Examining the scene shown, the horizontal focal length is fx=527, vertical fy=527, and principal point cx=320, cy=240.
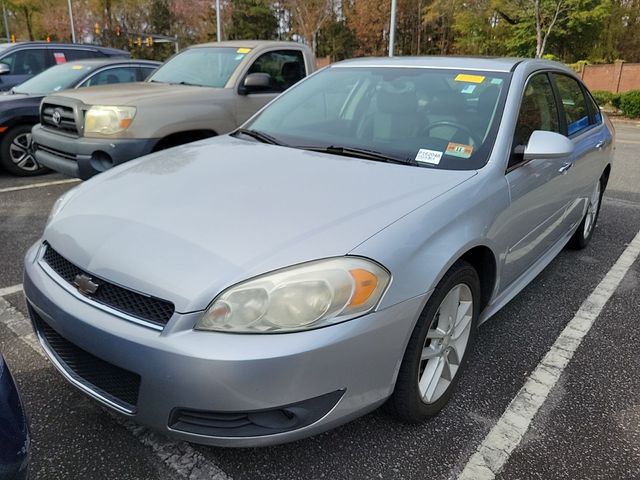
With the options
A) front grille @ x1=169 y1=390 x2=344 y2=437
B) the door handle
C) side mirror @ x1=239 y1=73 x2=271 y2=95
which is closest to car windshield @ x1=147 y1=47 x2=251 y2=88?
side mirror @ x1=239 y1=73 x2=271 y2=95

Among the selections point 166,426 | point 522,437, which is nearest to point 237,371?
point 166,426

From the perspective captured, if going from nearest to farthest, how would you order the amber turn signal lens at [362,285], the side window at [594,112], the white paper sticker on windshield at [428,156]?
the amber turn signal lens at [362,285] < the white paper sticker on windshield at [428,156] < the side window at [594,112]

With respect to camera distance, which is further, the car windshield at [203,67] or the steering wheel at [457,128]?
the car windshield at [203,67]

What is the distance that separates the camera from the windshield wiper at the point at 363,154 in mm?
2607

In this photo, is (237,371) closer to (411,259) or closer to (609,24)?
(411,259)

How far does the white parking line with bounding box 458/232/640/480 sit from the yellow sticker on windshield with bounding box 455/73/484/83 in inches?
62.0

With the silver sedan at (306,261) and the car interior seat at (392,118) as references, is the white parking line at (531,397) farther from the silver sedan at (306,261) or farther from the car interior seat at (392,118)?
the car interior seat at (392,118)

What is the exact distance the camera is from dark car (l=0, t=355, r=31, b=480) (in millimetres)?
1387

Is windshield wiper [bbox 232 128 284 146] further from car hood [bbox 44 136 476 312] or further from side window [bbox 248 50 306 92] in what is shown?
side window [bbox 248 50 306 92]

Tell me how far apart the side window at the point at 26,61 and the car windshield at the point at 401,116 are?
706 cm

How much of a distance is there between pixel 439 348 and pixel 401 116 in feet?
4.33

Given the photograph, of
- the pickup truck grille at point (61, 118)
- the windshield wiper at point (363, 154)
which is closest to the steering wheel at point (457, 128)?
the windshield wiper at point (363, 154)

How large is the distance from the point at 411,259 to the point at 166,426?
1032 millimetres

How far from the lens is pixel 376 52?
4656 cm
